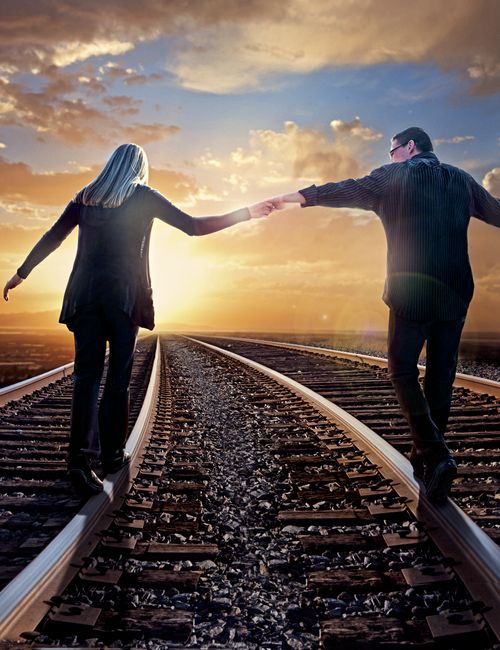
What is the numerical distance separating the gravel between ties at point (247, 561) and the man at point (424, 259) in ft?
3.19

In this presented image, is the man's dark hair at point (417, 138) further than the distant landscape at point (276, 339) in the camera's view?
No

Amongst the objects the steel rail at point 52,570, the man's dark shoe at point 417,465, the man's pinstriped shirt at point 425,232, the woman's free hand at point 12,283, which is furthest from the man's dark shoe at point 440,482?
the woman's free hand at point 12,283

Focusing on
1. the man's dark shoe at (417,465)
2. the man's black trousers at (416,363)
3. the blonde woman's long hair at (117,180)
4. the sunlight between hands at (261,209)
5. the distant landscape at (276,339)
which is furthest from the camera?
the distant landscape at (276,339)

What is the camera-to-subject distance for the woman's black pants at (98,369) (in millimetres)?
3523

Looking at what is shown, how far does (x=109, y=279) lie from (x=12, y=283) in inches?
32.1

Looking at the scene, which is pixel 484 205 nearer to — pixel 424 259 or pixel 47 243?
pixel 424 259

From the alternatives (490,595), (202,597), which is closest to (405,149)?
(490,595)

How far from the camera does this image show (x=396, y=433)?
5.38 metres

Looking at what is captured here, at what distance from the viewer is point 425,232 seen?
3.13 meters

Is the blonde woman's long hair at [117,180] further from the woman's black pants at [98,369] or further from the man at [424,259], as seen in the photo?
the man at [424,259]

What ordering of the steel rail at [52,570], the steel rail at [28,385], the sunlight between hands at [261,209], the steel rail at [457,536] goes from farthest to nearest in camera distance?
the steel rail at [28,385]
the sunlight between hands at [261,209]
the steel rail at [457,536]
the steel rail at [52,570]

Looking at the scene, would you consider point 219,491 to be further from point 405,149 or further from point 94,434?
point 405,149

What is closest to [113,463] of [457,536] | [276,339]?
[457,536]

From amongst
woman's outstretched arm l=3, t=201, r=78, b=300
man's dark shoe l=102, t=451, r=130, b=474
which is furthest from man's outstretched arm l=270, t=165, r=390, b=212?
man's dark shoe l=102, t=451, r=130, b=474
